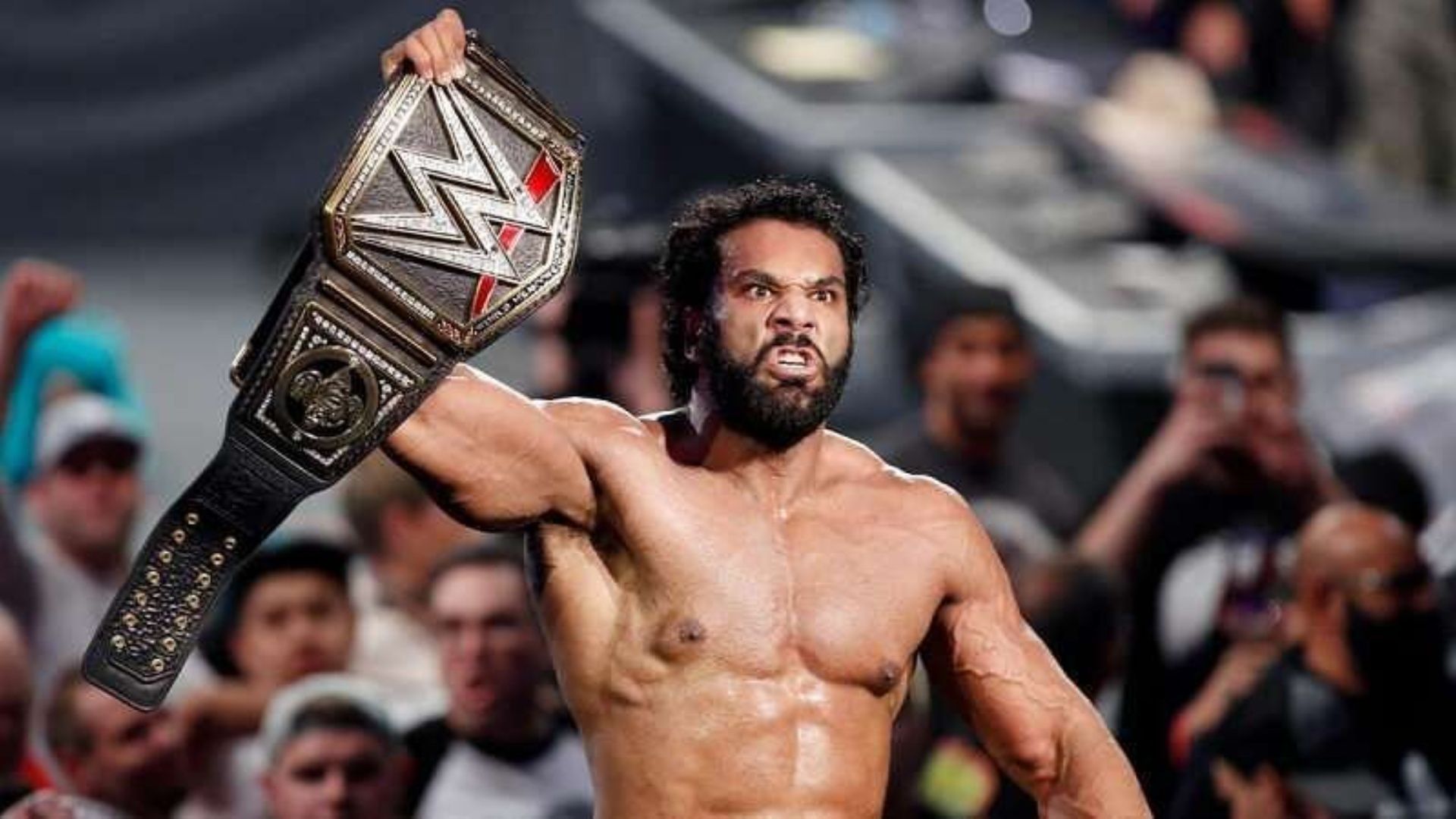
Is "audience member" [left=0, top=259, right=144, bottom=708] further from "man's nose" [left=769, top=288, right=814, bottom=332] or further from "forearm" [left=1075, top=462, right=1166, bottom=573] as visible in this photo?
"man's nose" [left=769, top=288, right=814, bottom=332]

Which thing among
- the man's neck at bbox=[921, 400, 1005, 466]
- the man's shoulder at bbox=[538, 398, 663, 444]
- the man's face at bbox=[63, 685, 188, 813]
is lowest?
→ the man's face at bbox=[63, 685, 188, 813]

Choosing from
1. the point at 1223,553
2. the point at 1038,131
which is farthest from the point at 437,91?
the point at 1038,131

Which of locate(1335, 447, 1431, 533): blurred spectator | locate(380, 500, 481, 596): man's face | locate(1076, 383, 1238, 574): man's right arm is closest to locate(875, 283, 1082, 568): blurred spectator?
locate(1076, 383, 1238, 574): man's right arm

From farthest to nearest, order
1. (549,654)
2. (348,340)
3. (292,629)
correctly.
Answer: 1. (292,629)
2. (549,654)
3. (348,340)

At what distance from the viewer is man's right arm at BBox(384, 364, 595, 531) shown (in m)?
3.45

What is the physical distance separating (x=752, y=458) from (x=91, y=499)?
243cm

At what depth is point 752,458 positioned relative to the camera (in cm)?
373

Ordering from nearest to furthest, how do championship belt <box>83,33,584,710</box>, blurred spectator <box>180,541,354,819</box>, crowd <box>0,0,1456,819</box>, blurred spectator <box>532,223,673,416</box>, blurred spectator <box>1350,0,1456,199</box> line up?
championship belt <box>83,33,584,710</box> < crowd <box>0,0,1456,819</box> < blurred spectator <box>180,541,354,819</box> < blurred spectator <box>532,223,673,416</box> < blurred spectator <box>1350,0,1456,199</box>

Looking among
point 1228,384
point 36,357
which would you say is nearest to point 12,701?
point 36,357

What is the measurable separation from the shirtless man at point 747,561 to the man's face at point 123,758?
5.63 ft

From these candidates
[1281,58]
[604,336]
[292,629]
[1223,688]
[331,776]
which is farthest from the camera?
[1281,58]

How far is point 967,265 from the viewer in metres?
7.92

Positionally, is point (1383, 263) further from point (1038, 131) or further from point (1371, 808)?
point (1371, 808)

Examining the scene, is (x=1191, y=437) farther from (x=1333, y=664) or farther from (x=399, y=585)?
(x=399, y=585)
